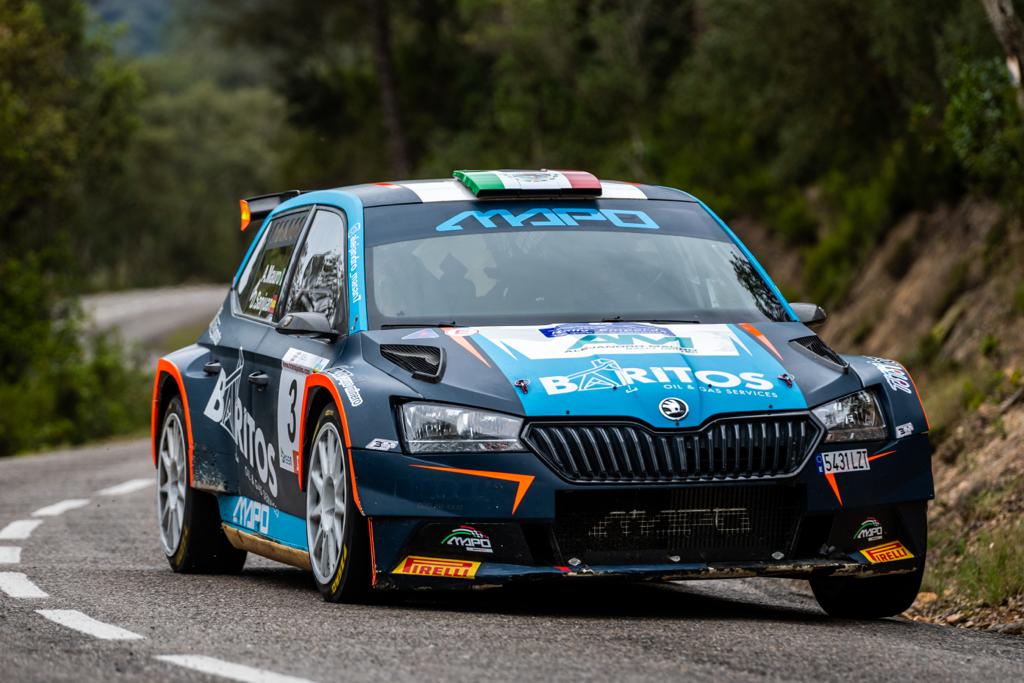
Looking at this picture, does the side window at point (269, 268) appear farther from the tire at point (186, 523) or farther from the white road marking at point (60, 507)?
the white road marking at point (60, 507)

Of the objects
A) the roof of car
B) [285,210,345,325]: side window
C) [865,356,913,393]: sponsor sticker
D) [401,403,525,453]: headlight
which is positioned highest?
the roof of car

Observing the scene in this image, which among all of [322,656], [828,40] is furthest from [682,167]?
[322,656]

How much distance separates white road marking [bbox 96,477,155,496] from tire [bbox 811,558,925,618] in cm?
884

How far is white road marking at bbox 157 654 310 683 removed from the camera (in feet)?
18.5

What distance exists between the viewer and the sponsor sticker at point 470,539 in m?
7.27

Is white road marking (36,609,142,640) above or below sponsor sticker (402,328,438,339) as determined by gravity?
below

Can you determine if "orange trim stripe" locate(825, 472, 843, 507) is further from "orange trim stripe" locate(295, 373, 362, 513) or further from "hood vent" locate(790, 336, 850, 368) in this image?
"orange trim stripe" locate(295, 373, 362, 513)

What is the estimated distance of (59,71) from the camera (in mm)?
42031

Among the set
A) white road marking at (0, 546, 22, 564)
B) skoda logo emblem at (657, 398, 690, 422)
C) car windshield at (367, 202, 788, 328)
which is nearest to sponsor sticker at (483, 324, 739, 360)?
car windshield at (367, 202, 788, 328)

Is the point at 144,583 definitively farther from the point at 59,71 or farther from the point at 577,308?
the point at 59,71

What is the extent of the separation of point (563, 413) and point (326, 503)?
1.24m

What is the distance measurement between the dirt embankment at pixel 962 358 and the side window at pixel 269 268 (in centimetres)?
336

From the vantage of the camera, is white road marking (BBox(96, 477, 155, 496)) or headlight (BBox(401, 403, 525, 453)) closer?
headlight (BBox(401, 403, 525, 453))

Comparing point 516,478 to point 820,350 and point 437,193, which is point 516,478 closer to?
point 820,350
